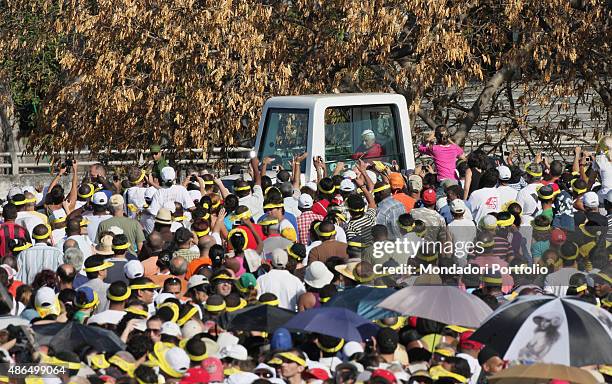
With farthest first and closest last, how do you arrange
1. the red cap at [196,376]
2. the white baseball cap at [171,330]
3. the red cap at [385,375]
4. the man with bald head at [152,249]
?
the man with bald head at [152,249] → the white baseball cap at [171,330] → the red cap at [196,376] → the red cap at [385,375]

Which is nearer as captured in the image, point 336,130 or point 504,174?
point 504,174

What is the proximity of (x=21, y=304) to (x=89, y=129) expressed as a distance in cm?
1023

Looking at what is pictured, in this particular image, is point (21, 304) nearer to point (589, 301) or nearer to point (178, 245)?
point (178, 245)

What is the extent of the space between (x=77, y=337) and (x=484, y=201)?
542 cm

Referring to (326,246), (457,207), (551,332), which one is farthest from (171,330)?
(457,207)

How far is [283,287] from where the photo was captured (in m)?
9.75

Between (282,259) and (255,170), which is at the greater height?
(255,170)

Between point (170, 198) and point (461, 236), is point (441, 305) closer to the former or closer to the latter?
point (461, 236)

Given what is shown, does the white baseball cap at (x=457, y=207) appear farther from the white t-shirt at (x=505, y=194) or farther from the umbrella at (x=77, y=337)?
the umbrella at (x=77, y=337)

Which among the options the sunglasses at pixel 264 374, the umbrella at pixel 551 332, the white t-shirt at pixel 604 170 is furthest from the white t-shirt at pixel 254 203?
the sunglasses at pixel 264 374

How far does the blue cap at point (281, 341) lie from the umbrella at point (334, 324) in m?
0.13

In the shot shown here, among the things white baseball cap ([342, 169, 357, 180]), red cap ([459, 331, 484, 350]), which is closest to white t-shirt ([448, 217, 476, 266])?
red cap ([459, 331, 484, 350])

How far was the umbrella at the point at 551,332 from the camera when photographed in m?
7.71

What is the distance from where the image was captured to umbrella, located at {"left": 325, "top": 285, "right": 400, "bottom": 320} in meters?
8.88
